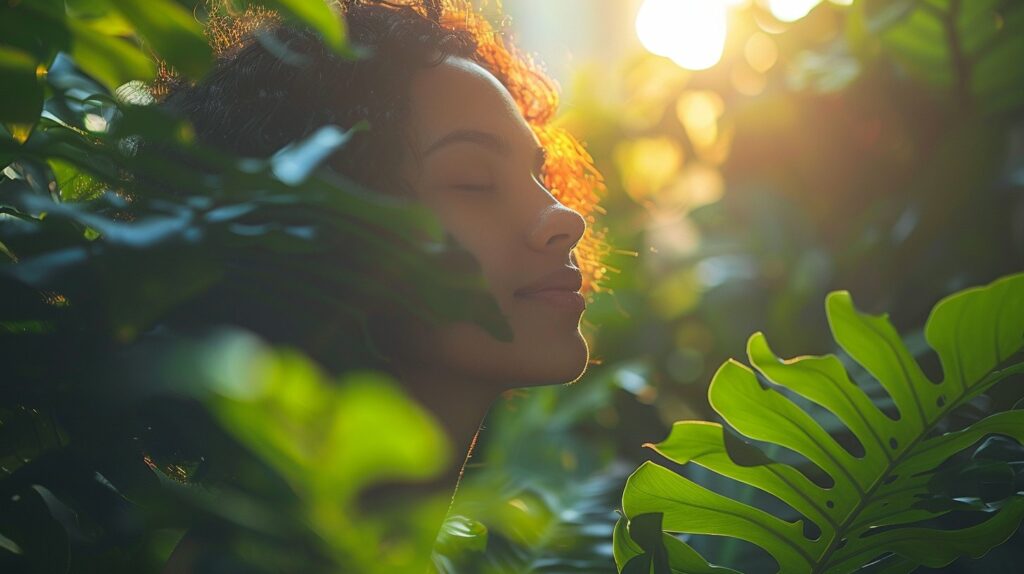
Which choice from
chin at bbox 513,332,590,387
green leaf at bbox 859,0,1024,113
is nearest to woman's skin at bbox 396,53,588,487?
chin at bbox 513,332,590,387

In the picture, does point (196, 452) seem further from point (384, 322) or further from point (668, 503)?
point (668, 503)

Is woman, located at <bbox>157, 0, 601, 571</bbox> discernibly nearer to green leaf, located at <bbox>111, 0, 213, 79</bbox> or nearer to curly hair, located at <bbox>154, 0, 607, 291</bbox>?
curly hair, located at <bbox>154, 0, 607, 291</bbox>

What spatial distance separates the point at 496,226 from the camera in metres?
0.76

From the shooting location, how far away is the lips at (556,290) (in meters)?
0.75

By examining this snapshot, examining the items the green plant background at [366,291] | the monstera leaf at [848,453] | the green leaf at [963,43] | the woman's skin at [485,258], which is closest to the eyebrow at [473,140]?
the woman's skin at [485,258]

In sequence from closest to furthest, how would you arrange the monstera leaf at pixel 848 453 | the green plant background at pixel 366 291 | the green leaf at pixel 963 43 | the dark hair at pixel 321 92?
the green plant background at pixel 366 291 < the monstera leaf at pixel 848 453 < the dark hair at pixel 321 92 < the green leaf at pixel 963 43

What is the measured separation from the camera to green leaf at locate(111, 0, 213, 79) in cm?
40

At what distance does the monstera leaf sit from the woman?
5.4 inches

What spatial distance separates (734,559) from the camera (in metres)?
→ 0.94

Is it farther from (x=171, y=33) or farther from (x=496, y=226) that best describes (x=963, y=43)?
(x=171, y=33)

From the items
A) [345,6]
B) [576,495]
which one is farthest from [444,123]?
[576,495]

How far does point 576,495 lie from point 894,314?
78cm

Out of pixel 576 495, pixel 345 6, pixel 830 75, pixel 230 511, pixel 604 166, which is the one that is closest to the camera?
pixel 230 511

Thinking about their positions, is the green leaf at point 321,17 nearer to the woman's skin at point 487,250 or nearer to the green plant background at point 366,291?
the green plant background at point 366,291
